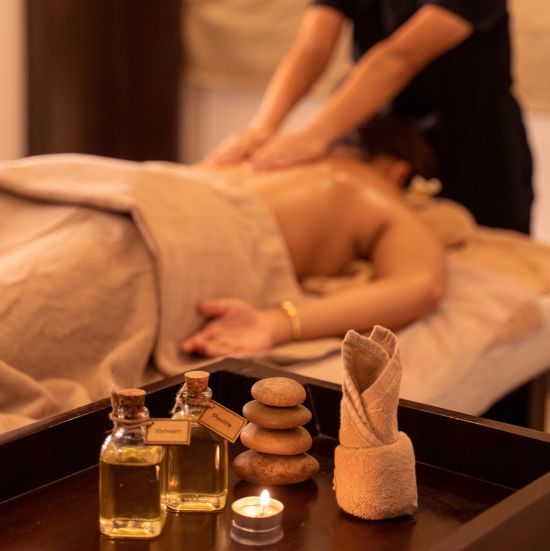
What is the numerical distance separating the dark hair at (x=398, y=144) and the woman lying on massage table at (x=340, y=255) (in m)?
0.08

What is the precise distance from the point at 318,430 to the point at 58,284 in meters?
0.48

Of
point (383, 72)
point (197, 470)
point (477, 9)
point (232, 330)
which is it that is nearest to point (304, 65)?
point (383, 72)

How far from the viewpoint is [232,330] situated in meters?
1.73

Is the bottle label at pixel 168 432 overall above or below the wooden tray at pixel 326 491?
above

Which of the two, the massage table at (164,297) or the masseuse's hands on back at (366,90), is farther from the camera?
the masseuse's hands on back at (366,90)

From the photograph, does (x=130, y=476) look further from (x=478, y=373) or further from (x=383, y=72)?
(x=383, y=72)

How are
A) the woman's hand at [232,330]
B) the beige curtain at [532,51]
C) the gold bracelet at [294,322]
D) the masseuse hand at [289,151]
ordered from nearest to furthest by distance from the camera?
the woman's hand at [232,330] → the gold bracelet at [294,322] → the masseuse hand at [289,151] → the beige curtain at [532,51]

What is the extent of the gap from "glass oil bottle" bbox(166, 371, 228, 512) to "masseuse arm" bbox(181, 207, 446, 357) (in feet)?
2.09

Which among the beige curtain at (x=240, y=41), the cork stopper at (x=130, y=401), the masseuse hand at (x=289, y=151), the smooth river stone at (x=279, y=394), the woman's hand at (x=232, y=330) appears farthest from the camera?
the beige curtain at (x=240, y=41)

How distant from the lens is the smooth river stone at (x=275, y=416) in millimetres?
1136

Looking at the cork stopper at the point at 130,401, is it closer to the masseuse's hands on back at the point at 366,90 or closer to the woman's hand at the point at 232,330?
the woman's hand at the point at 232,330

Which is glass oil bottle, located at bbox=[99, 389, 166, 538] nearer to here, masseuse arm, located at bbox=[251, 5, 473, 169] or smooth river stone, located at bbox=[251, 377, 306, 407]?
smooth river stone, located at bbox=[251, 377, 306, 407]

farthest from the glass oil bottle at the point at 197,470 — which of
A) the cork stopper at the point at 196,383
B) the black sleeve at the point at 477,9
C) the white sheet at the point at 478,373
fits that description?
the black sleeve at the point at 477,9

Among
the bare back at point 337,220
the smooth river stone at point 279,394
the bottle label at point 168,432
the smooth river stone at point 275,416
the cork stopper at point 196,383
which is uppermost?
the cork stopper at point 196,383
